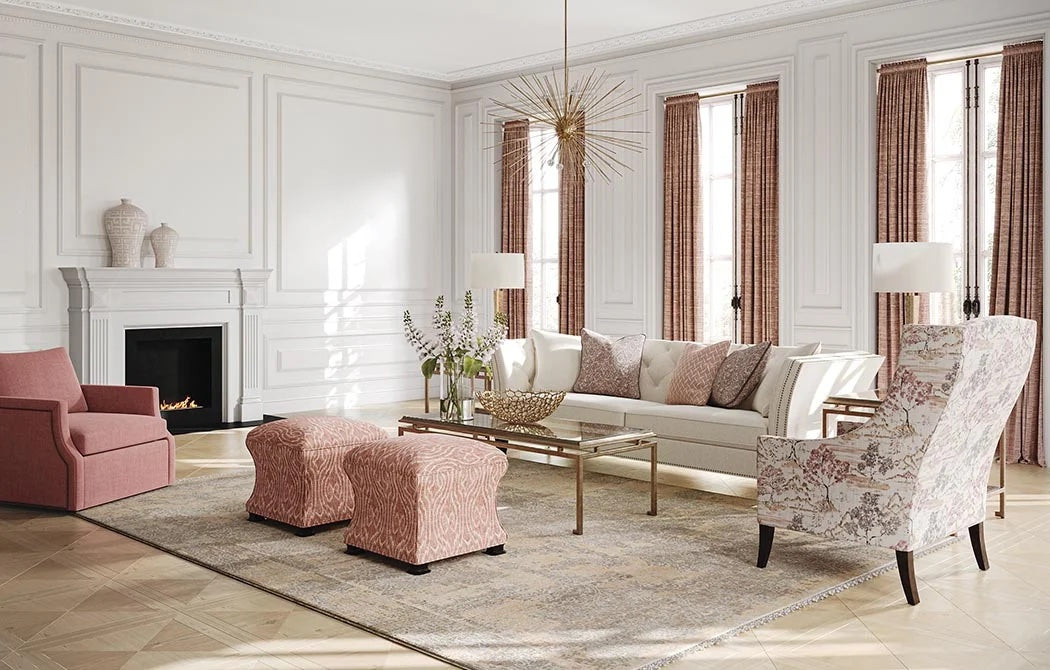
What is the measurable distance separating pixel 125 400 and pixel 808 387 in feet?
12.5

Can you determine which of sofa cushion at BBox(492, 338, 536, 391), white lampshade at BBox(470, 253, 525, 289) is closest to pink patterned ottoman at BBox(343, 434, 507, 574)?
sofa cushion at BBox(492, 338, 536, 391)

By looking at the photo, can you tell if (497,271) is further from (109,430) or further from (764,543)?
(764,543)

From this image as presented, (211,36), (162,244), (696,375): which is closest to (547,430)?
(696,375)

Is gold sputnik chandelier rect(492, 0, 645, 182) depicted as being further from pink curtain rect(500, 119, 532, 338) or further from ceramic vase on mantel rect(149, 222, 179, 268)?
ceramic vase on mantel rect(149, 222, 179, 268)

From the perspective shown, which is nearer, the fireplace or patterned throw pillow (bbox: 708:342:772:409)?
patterned throw pillow (bbox: 708:342:772:409)

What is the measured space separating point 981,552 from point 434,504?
2.21m

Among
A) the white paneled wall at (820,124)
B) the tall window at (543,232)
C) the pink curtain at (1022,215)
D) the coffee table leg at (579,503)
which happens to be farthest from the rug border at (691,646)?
the tall window at (543,232)

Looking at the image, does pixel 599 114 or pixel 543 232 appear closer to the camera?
pixel 599 114

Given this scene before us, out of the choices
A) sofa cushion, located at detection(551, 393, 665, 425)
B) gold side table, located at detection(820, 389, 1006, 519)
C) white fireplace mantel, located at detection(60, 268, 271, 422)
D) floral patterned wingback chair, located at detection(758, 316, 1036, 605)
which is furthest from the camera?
white fireplace mantel, located at detection(60, 268, 271, 422)

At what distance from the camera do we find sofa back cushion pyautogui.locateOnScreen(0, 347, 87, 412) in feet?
18.2

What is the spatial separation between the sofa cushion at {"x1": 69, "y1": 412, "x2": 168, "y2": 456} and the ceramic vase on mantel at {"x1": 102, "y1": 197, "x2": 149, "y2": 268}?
2.13 meters

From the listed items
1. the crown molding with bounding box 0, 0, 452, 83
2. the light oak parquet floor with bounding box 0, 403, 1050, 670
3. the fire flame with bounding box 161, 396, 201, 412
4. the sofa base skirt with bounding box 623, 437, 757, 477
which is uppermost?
the crown molding with bounding box 0, 0, 452, 83

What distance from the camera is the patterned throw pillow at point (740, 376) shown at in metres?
5.92

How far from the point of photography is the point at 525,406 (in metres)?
5.40
